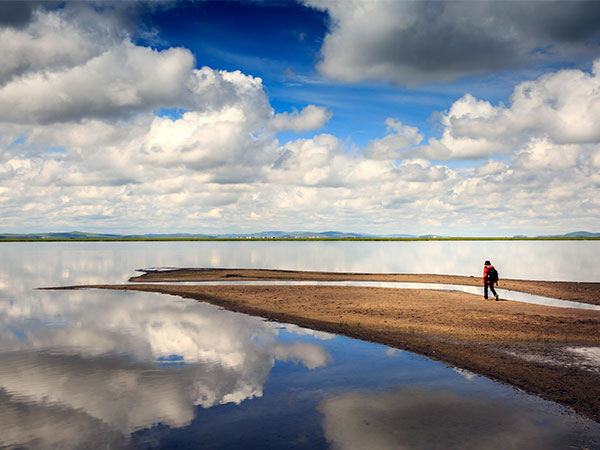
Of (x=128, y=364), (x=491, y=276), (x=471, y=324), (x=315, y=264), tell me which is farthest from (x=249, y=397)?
(x=315, y=264)

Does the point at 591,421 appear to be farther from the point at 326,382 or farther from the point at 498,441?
the point at 326,382

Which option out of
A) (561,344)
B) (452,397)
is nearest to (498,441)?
(452,397)

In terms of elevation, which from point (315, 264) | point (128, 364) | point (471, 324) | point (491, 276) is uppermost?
point (491, 276)

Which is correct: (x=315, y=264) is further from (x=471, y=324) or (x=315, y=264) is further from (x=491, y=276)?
(x=471, y=324)

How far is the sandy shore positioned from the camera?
52.9ft

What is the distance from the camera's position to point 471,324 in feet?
83.0

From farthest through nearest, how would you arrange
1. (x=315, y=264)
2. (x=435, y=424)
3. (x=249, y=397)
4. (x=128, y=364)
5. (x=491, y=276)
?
(x=315, y=264) < (x=491, y=276) < (x=128, y=364) < (x=249, y=397) < (x=435, y=424)

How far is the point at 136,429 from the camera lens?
12.2 metres

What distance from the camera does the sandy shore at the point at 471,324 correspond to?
16125 mm

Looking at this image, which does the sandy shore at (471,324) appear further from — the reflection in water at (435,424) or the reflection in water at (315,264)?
the reflection in water at (315,264)

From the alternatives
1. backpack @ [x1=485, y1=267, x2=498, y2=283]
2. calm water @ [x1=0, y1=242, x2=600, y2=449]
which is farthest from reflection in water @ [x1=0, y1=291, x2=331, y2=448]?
backpack @ [x1=485, y1=267, x2=498, y2=283]

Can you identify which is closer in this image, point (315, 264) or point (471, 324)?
point (471, 324)

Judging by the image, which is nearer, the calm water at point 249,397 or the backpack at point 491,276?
the calm water at point 249,397

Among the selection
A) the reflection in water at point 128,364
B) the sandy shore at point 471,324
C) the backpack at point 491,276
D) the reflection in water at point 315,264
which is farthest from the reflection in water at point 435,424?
the reflection in water at point 315,264
